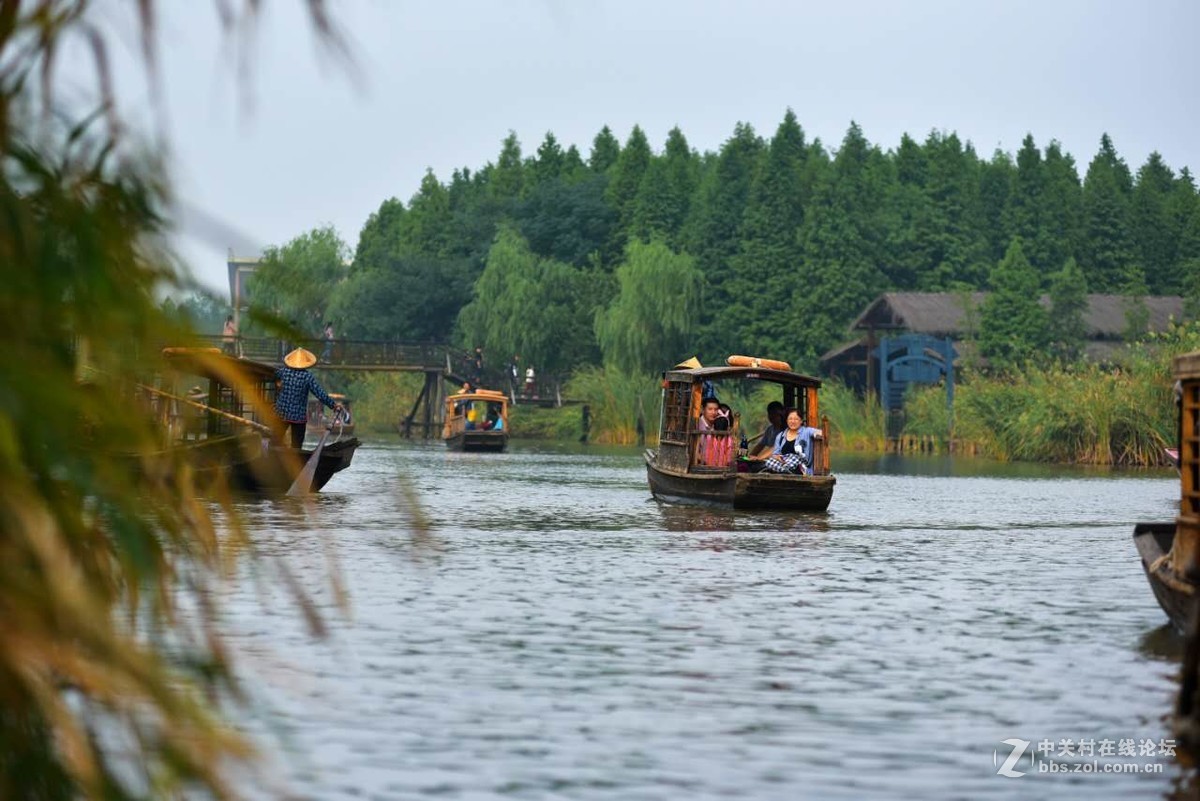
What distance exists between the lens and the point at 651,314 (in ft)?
230

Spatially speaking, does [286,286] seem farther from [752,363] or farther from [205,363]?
[752,363]

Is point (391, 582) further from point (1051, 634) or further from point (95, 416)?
point (95, 416)

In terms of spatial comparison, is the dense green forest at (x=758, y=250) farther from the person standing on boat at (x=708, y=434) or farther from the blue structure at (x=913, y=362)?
the person standing on boat at (x=708, y=434)

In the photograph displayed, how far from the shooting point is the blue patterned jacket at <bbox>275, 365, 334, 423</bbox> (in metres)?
25.9

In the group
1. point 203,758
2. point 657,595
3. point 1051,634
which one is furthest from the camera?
point 657,595

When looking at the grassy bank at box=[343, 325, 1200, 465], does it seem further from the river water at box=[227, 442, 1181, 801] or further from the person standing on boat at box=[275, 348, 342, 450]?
the river water at box=[227, 442, 1181, 801]

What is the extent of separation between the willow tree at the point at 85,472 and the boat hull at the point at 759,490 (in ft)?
65.4

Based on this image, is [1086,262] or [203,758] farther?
[1086,262]

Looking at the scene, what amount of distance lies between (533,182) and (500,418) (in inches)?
1963

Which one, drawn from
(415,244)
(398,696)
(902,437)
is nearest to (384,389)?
(415,244)

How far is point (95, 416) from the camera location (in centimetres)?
439

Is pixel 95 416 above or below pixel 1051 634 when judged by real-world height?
above

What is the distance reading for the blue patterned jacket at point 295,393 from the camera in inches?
1018

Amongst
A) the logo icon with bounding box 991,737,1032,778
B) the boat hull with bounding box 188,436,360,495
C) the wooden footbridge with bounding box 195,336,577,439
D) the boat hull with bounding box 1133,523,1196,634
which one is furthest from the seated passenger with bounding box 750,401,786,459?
the wooden footbridge with bounding box 195,336,577,439
